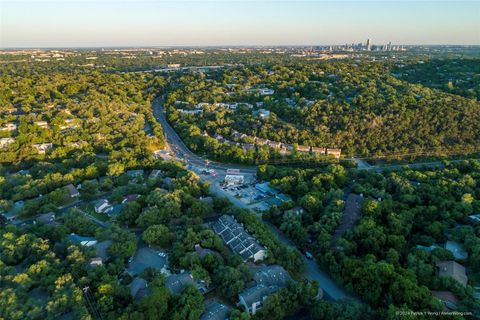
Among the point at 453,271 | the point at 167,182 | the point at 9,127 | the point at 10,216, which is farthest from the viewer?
the point at 9,127

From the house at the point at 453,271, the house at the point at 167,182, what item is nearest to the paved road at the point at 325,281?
the house at the point at 453,271

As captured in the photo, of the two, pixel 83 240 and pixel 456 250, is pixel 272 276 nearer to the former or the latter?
pixel 456 250

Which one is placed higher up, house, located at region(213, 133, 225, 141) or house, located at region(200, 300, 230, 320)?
house, located at region(213, 133, 225, 141)

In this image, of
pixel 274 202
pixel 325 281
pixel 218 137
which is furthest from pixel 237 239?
pixel 218 137

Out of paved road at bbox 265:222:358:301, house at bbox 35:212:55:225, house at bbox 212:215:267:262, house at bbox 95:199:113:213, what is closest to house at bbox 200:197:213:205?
house at bbox 212:215:267:262

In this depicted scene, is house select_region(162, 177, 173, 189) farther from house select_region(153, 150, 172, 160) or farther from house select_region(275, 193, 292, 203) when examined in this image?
house select_region(275, 193, 292, 203)

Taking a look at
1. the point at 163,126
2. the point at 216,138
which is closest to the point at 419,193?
the point at 216,138
